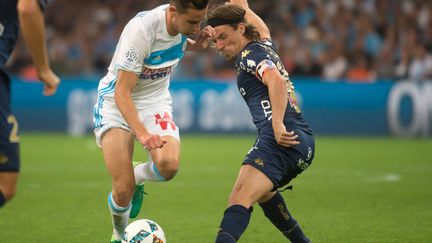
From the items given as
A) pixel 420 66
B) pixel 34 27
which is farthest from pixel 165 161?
pixel 420 66

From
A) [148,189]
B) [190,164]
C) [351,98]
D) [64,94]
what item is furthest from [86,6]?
[148,189]

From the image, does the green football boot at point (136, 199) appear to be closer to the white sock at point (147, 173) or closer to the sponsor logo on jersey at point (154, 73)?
the white sock at point (147, 173)

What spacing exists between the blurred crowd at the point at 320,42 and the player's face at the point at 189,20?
14190mm

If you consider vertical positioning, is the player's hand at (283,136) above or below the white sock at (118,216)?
above

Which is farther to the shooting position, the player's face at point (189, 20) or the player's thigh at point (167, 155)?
the player's thigh at point (167, 155)

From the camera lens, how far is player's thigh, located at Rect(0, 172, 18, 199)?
17.8 feet

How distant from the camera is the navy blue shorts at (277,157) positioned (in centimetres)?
623

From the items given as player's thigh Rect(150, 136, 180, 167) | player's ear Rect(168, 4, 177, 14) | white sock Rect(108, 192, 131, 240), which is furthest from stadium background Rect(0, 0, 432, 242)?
player's ear Rect(168, 4, 177, 14)

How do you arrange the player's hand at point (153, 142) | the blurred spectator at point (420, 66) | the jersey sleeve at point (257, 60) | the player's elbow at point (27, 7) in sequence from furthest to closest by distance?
1. the blurred spectator at point (420, 66)
2. the jersey sleeve at point (257, 60)
3. the player's hand at point (153, 142)
4. the player's elbow at point (27, 7)

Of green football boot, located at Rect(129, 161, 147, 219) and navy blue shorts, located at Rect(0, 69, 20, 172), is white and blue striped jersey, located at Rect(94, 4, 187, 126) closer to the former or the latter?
green football boot, located at Rect(129, 161, 147, 219)

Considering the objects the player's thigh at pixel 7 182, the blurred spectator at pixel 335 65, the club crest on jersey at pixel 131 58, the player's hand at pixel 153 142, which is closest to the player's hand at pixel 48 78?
the player's thigh at pixel 7 182

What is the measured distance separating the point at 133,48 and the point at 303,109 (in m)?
Result: 13.6

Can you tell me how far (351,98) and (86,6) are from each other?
961 cm

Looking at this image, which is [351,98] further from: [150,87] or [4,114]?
[4,114]
